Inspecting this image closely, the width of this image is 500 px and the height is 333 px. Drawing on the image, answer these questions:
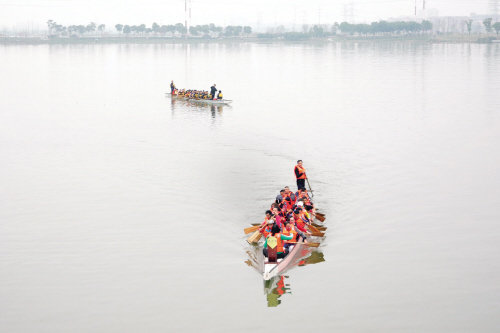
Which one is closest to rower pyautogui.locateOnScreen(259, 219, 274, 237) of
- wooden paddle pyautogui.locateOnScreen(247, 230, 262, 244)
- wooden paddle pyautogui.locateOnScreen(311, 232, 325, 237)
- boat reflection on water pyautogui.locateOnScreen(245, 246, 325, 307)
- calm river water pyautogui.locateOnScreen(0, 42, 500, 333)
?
wooden paddle pyautogui.locateOnScreen(247, 230, 262, 244)

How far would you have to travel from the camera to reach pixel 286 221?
94.4ft

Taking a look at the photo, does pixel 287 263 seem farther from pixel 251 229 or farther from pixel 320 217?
pixel 320 217

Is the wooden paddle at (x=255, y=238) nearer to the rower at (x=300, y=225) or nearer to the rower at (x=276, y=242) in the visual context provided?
the rower at (x=300, y=225)

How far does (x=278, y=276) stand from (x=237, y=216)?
827 cm

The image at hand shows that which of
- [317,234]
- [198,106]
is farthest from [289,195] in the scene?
[198,106]

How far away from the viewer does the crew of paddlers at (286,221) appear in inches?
1036

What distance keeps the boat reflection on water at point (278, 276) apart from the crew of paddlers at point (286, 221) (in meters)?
0.73

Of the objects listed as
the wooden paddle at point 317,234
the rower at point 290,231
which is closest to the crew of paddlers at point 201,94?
the wooden paddle at point 317,234

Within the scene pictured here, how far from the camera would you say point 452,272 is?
2714cm

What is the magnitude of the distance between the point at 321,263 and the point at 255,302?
4579 mm

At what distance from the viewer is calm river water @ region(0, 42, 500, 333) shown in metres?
23.9

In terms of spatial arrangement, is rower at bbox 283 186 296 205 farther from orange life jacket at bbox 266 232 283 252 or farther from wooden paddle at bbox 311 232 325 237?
orange life jacket at bbox 266 232 283 252

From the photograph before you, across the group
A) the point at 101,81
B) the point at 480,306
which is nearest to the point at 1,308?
the point at 480,306

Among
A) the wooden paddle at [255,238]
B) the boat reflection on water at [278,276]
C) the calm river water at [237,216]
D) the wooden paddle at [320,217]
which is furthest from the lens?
the wooden paddle at [320,217]
